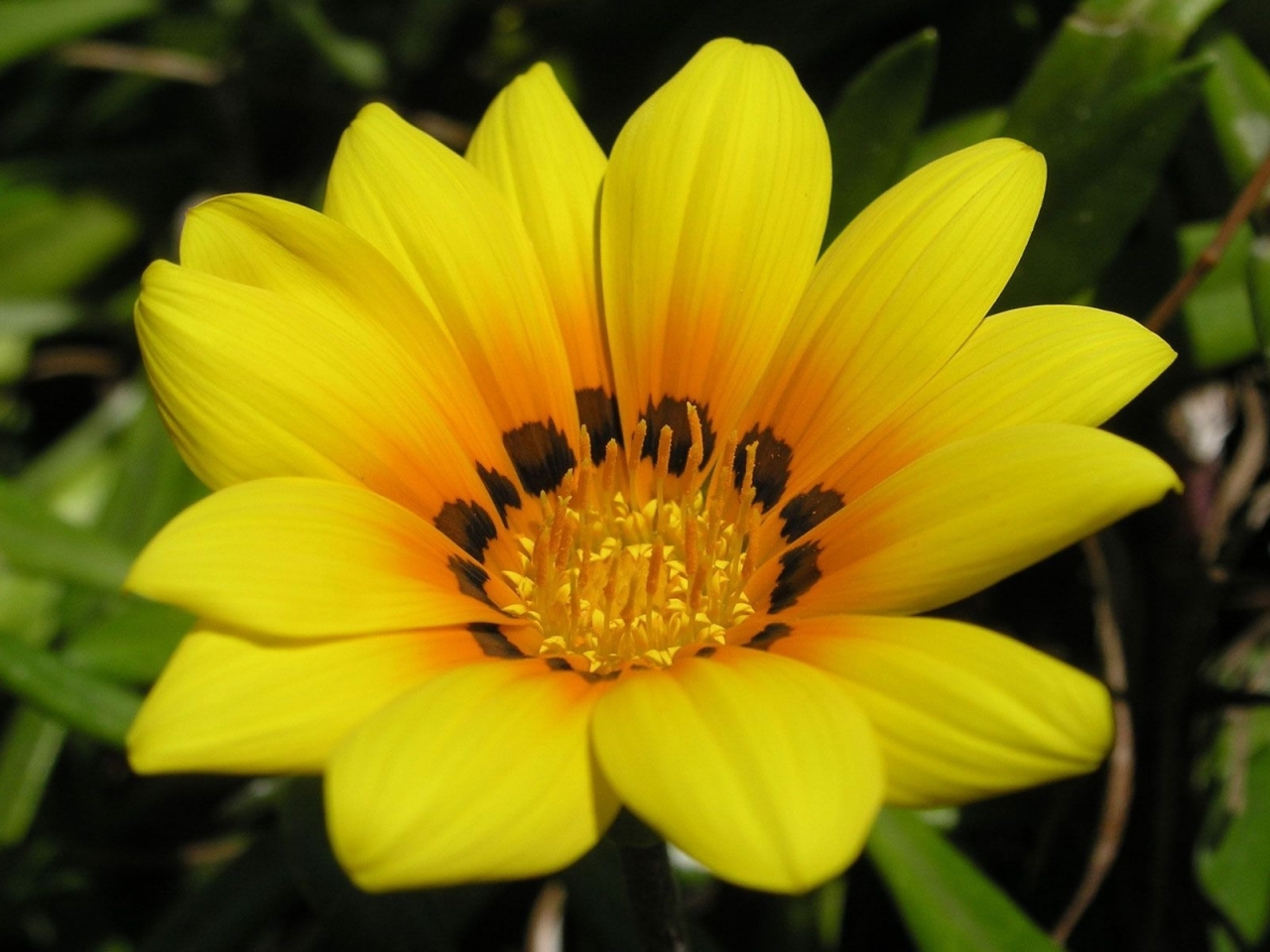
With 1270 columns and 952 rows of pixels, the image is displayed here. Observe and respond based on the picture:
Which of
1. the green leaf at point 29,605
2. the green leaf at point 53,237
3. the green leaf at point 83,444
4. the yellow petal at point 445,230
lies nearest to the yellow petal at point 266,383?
the yellow petal at point 445,230

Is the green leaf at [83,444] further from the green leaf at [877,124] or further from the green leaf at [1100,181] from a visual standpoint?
the green leaf at [1100,181]

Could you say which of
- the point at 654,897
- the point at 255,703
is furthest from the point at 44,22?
the point at 654,897

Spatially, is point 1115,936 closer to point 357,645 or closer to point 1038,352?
point 1038,352

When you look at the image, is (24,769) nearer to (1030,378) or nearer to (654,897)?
(654,897)

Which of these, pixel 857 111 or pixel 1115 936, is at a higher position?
pixel 857 111

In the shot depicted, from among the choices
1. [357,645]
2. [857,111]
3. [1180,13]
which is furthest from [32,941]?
[1180,13]
